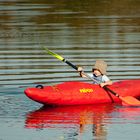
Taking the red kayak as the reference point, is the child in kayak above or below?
above

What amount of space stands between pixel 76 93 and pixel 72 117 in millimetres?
1487

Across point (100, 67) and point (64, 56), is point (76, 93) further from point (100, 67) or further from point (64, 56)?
point (64, 56)

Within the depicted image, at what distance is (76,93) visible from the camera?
20.6 meters

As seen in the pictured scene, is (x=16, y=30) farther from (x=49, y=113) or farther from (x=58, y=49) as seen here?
(x=49, y=113)

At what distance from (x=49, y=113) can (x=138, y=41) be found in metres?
10.8

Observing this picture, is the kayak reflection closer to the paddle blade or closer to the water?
the water

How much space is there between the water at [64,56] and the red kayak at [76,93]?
0.21m

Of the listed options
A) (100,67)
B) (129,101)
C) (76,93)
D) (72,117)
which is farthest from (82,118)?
(100,67)

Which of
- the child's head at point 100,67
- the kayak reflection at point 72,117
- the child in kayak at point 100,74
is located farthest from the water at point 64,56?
the child's head at point 100,67

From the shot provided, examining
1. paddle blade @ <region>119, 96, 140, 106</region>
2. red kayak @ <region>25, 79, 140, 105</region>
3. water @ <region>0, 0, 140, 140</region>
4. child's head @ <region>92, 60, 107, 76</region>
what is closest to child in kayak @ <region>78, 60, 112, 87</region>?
child's head @ <region>92, 60, 107, 76</region>

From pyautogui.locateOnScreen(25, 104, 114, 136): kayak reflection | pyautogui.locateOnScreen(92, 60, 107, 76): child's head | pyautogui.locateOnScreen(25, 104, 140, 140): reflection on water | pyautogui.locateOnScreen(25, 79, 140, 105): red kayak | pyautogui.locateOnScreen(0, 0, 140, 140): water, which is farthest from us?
pyautogui.locateOnScreen(92, 60, 107, 76): child's head

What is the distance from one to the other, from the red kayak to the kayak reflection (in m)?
0.16

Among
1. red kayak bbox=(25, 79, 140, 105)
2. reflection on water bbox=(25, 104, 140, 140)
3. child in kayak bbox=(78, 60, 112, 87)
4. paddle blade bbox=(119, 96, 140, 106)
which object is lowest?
reflection on water bbox=(25, 104, 140, 140)

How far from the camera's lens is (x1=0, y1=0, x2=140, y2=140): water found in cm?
1800
